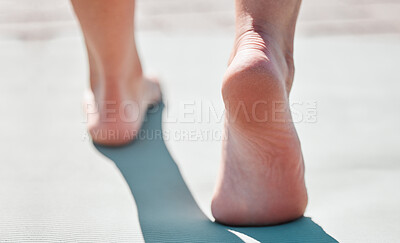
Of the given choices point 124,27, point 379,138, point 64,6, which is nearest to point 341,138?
point 379,138

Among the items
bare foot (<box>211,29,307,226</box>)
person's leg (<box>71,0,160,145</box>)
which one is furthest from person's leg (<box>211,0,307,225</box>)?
person's leg (<box>71,0,160,145</box>)

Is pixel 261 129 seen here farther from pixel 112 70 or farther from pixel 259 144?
pixel 112 70

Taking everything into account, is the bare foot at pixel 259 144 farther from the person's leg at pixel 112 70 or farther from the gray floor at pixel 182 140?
the person's leg at pixel 112 70

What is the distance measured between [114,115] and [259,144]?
1.92 feet

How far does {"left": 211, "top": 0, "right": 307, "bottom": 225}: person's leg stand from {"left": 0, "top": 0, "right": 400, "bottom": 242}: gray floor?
0.05m

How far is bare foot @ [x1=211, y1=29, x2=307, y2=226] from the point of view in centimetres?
82

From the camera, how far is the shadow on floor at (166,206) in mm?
894

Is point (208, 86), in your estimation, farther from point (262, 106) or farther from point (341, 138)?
point (262, 106)

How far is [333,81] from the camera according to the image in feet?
5.48

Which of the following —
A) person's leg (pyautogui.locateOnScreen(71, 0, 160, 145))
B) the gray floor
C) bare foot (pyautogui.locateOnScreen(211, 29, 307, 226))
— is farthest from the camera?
person's leg (pyautogui.locateOnScreen(71, 0, 160, 145))

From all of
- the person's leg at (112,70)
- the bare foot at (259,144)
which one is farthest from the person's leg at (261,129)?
the person's leg at (112,70)

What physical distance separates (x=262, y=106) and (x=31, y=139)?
0.80m

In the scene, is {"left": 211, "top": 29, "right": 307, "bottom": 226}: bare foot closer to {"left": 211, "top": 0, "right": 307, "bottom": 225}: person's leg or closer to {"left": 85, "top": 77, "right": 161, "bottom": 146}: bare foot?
{"left": 211, "top": 0, "right": 307, "bottom": 225}: person's leg

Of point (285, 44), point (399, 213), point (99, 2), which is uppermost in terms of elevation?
point (99, 2)
